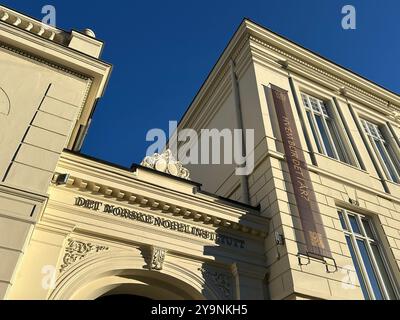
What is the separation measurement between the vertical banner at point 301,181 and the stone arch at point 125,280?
3156 millimetres

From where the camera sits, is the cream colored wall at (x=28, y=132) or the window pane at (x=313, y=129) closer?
the cream colored wall at (x=28, y=132)

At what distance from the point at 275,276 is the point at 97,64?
7.38 metres

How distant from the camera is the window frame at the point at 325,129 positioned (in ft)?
46.5

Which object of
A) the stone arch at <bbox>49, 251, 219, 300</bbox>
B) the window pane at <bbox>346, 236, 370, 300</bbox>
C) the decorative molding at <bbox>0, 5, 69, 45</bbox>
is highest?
the decorative molding at <bbox>0, 5, 69, 45</bbox>

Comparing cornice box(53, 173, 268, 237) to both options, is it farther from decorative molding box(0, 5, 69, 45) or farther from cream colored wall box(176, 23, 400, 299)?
decorative molding box(0, 5, 69, 45)

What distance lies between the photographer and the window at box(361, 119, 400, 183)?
15370 millimetres

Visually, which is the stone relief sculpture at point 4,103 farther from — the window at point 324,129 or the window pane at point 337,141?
the window pane at point 337,141

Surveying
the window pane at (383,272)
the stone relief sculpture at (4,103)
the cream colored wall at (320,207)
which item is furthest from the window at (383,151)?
the stone relief sculpture at (4,103)

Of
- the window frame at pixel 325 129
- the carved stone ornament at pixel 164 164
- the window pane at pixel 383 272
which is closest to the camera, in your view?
the window pane at pixel 383 272

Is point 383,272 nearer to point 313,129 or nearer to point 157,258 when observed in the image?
point 313,129

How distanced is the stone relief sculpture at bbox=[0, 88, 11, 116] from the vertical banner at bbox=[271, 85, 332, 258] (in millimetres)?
7846

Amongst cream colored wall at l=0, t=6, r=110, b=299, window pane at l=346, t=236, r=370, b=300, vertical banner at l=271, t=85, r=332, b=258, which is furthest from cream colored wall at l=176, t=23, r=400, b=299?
cream colored wall at l=0, t=6, r=110, b=299

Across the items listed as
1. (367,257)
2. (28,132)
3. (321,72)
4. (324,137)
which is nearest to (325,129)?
(324,137)
